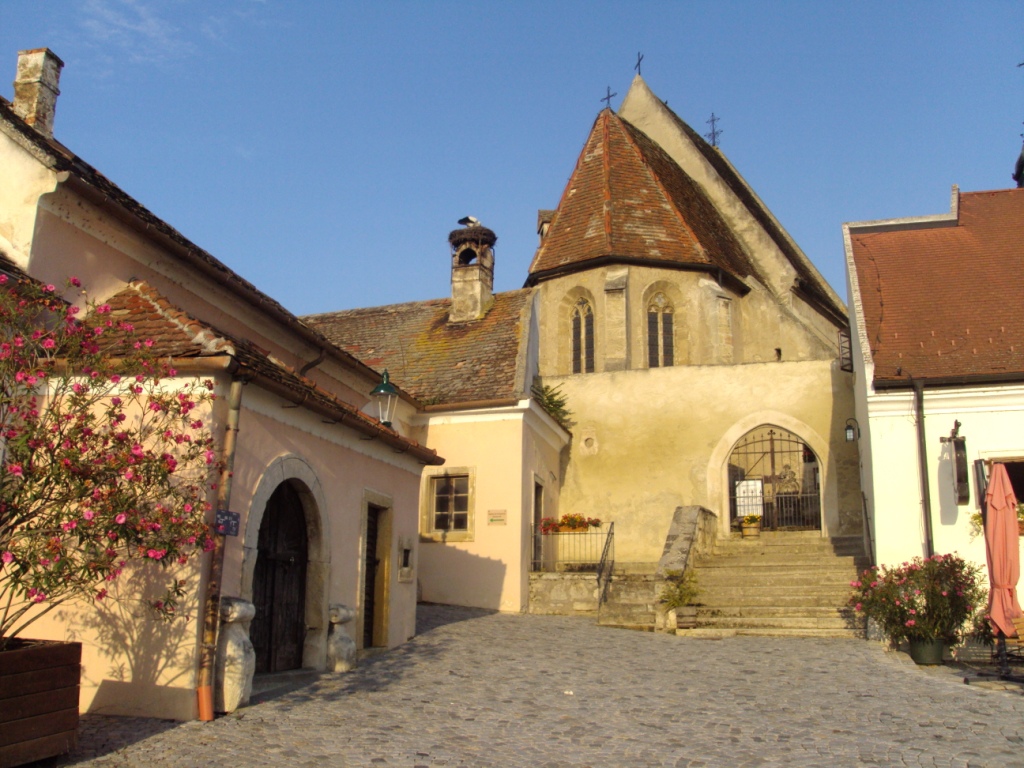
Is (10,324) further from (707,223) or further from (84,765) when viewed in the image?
(707,223)

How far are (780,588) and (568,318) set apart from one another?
1343 cm

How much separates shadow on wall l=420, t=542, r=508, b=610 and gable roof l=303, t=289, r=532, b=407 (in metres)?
2.93

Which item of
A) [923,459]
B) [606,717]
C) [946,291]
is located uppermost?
[946,291]

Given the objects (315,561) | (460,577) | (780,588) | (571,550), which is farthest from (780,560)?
(315,561)

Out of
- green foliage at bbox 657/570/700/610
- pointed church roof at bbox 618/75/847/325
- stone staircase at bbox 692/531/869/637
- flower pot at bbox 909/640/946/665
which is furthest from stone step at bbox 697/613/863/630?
pointed church roof at bbox 618/75/847/325

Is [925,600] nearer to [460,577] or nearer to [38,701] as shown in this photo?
[460,577]

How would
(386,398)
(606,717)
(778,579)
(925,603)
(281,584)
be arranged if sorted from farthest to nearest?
1. (778,579)
2. (386,398)
3. (925,603)
4. (281,584)
5. (606,717)

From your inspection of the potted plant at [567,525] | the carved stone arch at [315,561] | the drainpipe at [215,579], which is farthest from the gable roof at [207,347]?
the potted plant at [567,525]

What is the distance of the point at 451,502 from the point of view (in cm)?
1927

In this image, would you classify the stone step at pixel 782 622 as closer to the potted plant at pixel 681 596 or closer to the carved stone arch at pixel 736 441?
the potted plant at pixel 681 596

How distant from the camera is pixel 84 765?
21.6 ft

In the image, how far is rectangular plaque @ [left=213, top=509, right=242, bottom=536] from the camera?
8508 mm

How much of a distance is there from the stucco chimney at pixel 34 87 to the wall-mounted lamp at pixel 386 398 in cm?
524

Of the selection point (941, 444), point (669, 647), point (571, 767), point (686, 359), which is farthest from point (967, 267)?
point (571, 767)
